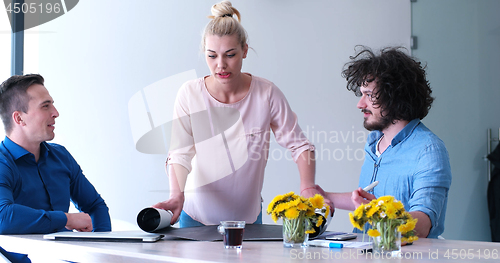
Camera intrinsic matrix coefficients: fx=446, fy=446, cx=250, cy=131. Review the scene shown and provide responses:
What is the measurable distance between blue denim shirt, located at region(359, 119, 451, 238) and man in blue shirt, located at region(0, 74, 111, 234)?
119 centimetres

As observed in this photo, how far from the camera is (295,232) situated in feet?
3.98

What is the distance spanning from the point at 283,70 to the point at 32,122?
2.11 m

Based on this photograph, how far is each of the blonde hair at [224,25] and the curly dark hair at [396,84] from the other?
20.6 inches

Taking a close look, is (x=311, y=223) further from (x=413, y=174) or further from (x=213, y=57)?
(x=213, y=57)

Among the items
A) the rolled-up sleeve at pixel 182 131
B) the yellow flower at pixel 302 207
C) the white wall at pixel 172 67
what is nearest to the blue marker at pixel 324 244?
the yellow flower at pixel 302 207

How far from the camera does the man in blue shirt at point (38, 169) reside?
1743mm

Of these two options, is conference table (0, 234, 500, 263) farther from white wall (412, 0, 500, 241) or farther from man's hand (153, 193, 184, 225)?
white wall (412, 0, 500, 241)

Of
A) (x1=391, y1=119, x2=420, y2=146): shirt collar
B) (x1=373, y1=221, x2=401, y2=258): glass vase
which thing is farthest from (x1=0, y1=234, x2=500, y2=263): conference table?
(x1=391, y1=119, x2=420, y2=146): shirt collar

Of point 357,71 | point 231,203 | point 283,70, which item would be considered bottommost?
point 231,203

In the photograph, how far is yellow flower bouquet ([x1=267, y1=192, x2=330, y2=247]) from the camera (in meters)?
1.19

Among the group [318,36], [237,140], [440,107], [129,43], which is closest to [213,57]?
[237,140]

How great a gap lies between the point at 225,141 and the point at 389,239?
3.36 feet

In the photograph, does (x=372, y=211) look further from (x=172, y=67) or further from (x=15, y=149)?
(x=172, y=67)

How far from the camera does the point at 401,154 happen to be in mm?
1712
